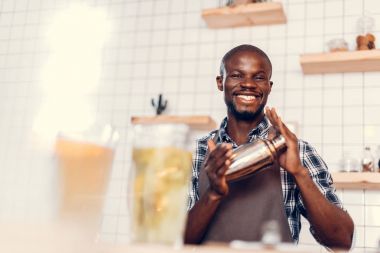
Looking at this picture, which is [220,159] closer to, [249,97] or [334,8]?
[249,97]

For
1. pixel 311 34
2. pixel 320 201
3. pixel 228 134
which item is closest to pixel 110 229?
pixel 228 134

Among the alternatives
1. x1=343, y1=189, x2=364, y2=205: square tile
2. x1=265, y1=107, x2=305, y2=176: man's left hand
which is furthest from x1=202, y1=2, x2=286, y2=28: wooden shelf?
x1=265, y1=107, x2=305, y2=176: man's left hand

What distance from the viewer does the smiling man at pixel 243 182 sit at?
1.09m

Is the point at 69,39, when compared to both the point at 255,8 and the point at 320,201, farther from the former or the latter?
the point at 320,201

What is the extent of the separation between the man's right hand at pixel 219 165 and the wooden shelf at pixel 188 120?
4.84 feet

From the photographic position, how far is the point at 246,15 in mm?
2678

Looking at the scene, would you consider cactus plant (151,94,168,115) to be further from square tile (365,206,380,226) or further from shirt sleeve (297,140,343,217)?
shirt sleeve (297,140,343,217)

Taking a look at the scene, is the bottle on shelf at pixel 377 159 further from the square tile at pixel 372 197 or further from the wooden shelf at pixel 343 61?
the wooden shelf at pixel 343 61

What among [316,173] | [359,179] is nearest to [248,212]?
[316,173]

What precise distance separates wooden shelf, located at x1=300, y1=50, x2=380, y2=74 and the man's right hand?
58.6 inches

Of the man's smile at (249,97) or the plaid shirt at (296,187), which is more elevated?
the man's smile at (249,97)

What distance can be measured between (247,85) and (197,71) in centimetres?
132

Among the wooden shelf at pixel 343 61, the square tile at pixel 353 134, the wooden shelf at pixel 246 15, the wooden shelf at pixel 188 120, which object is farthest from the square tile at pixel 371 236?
the wooden shelf at pixel 246 15

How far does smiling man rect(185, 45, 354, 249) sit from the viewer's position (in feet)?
3.58
